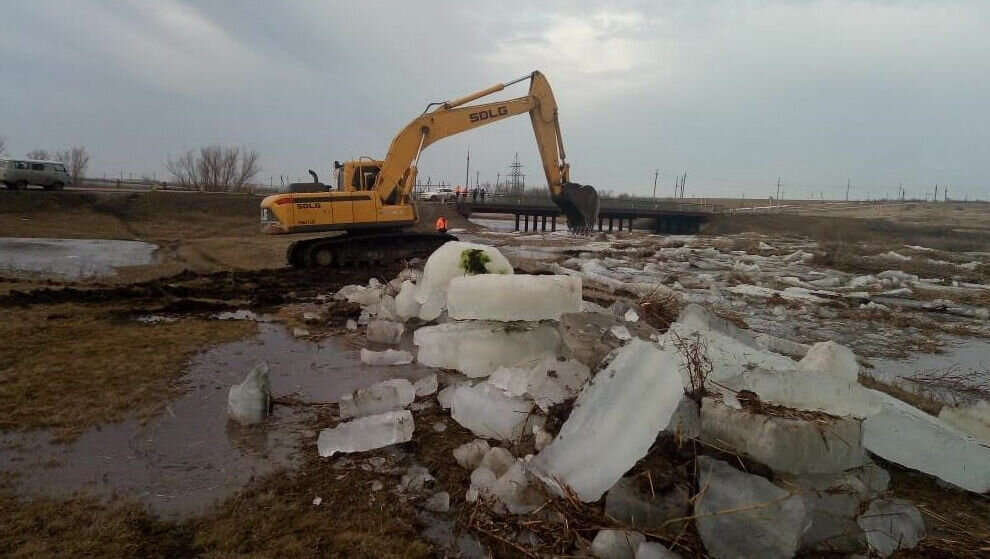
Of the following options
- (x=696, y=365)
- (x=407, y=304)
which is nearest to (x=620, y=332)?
(x=696, y=365)

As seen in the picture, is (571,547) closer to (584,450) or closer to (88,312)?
(584,450)

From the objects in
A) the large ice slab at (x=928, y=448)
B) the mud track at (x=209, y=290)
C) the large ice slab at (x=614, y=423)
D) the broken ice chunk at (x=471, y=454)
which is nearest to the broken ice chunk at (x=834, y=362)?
the large ice slab at (x=928, y=448)

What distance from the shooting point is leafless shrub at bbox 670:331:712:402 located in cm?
294

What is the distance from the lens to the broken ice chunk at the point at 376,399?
378 cm

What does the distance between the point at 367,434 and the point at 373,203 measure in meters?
9.40

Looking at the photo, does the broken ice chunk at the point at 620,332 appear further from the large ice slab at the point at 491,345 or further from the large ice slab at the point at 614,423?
the large ice slab at the point at 614,423

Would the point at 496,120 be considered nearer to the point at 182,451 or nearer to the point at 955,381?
the point at 955,381

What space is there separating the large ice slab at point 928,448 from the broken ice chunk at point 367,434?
2.73 metres

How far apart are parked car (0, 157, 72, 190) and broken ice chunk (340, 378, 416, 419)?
97.2 feet

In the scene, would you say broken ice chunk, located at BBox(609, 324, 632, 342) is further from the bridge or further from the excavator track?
the bridge

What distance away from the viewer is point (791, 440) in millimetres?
2479

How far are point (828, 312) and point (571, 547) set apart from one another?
29.4 feet

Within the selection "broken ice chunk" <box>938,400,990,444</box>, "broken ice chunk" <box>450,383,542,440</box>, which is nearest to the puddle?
"broken ice chunk" <box>938,400,990,444</box>

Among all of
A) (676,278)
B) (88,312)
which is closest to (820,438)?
(88,312)
